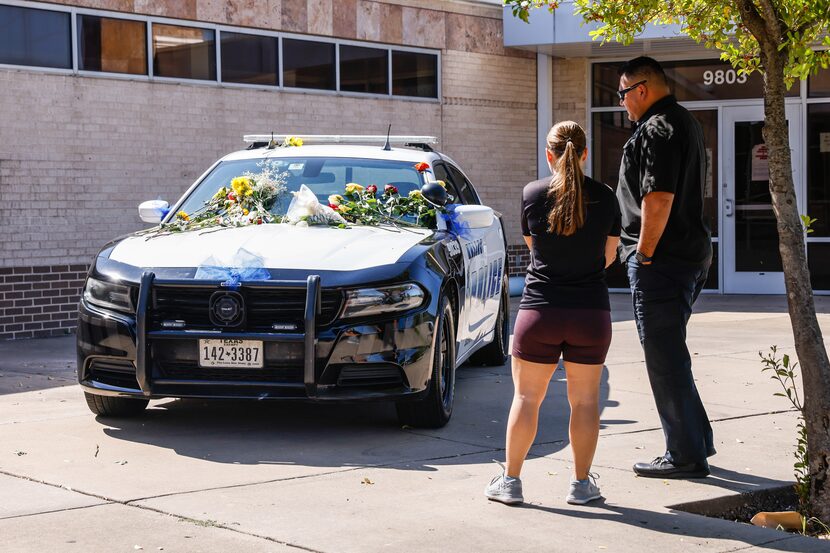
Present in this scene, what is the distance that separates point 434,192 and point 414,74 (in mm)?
9500

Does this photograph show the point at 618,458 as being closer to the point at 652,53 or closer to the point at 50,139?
the point at 50,139

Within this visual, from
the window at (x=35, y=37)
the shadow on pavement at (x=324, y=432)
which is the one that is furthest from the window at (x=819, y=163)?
the window at (x=35, y=37)

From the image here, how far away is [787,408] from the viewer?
8.21 meters

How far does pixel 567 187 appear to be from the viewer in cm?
541

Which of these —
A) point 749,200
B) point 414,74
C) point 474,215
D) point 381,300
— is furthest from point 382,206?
point 749,200

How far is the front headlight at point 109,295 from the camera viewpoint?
693cm

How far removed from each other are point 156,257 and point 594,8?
9.70 feet

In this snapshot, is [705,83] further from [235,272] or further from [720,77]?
[235,272]

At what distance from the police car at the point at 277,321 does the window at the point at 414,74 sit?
9.48 meters

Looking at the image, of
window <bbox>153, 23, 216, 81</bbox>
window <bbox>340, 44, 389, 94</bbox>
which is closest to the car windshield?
window <bbox>153, 23, 216, 81</bbox>

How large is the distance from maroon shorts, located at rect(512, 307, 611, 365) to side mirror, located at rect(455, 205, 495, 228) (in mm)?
2459

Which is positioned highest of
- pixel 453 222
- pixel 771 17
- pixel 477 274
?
pixel 771 17

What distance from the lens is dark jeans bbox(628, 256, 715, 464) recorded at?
6.12 meters

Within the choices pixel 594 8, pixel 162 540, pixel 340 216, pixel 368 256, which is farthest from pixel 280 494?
pixel 594 8
